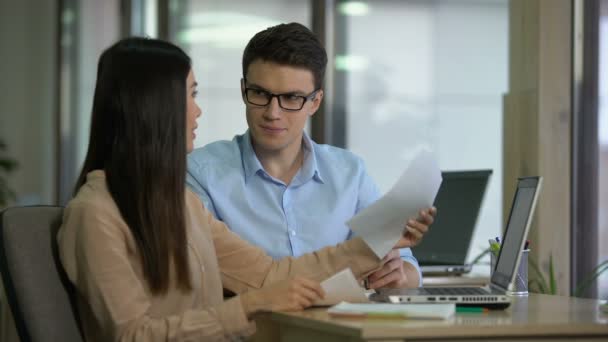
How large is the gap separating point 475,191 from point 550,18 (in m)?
0.86

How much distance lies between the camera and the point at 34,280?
1.68 metres

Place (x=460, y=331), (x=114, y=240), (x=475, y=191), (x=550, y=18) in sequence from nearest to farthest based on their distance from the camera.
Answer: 1. (x=460, y=331)
2. (x=114, y=240)
3. (x=475, y=191)
4. (x=550, y=18)

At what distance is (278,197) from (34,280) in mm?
939

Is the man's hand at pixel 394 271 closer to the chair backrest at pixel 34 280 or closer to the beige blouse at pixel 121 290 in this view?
the beige blouse at pixel 121 290

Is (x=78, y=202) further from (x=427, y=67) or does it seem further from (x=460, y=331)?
(x=427, y=67)

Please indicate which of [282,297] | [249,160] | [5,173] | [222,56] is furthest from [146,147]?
[5,173]

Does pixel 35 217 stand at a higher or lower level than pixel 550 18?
lower

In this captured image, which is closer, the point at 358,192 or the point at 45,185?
the point at 358,192

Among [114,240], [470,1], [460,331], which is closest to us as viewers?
[460,331]

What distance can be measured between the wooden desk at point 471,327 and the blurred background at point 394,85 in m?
1.99

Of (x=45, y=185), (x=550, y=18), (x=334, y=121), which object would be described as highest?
(x=550, y=18)

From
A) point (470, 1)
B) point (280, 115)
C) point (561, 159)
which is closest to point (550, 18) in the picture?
point (561, 159)

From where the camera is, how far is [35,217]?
69.2 inches

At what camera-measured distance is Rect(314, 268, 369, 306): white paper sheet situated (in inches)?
73.3
